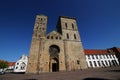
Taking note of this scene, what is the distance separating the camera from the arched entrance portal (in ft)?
85.0

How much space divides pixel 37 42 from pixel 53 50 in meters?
5.51

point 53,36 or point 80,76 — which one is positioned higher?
point 53,36

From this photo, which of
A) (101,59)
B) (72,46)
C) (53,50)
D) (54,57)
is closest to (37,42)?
(53,50)

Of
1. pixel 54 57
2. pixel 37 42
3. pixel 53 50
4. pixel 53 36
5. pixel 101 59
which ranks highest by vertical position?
pixel 53 36

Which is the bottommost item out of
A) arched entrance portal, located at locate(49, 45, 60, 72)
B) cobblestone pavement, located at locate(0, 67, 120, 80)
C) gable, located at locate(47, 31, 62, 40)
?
cobblestone pavement, located at locate(0, 67, 120, 80)

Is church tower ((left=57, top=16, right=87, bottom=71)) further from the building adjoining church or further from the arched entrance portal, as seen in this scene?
the building adjoining church

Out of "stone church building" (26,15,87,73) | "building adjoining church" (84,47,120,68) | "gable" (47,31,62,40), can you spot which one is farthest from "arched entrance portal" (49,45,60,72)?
"building adjoining church" (84,47,120,68)

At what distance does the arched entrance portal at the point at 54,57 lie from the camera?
2592cm

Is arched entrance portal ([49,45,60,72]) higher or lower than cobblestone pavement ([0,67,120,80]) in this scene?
higher

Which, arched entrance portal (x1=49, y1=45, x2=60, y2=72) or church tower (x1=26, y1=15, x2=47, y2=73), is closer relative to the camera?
church tower (x1=26, y1=15, x2=47, y2=73)

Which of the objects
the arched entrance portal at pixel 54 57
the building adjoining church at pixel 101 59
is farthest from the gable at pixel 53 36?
the building adjoining church at pixel 101 59

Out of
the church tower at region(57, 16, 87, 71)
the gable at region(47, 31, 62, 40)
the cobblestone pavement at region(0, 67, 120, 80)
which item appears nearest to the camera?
the cobblestone pavement at region(0, 67, 120, 80)

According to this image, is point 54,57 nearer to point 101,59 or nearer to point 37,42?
point 37,42

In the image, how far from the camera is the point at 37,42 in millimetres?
25719
